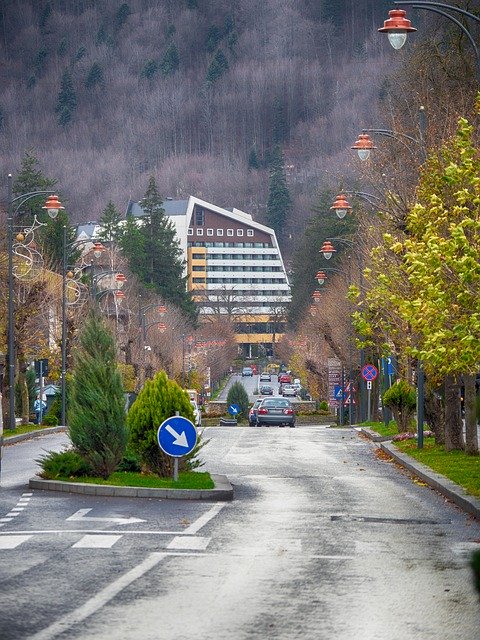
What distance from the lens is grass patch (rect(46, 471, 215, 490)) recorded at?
76.5 ft

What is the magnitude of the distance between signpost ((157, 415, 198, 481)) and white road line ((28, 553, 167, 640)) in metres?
8.24

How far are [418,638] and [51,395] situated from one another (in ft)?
250

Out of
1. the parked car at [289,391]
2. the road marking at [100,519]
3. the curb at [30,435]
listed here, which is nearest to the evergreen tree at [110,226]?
the parked car at [289,391]

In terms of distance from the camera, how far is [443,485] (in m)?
24.8

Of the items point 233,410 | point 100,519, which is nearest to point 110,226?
point 233,410

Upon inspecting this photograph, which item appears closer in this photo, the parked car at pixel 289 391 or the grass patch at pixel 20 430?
the grass patch at pixel 20 430

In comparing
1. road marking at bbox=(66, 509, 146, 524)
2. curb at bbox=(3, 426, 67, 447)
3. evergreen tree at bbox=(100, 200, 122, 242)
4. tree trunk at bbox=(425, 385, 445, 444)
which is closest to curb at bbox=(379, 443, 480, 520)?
tree trunk at bbox=(425, 385, 445, 444)

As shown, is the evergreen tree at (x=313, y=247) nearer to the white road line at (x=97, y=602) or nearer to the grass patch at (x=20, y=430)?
the grass patch at (x=20, y=430)

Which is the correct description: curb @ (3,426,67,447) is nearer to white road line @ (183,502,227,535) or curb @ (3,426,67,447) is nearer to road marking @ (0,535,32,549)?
white road line @ (183,502,227,535)

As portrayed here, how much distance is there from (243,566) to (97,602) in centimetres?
281

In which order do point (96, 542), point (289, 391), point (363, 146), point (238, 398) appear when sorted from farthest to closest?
point (289, 391) < point (238, 398) < point (363, 146) < point (96, 542)

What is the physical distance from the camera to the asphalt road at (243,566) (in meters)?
10.7

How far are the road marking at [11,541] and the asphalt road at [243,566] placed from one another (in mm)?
22

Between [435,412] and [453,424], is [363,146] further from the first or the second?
[435,412]
